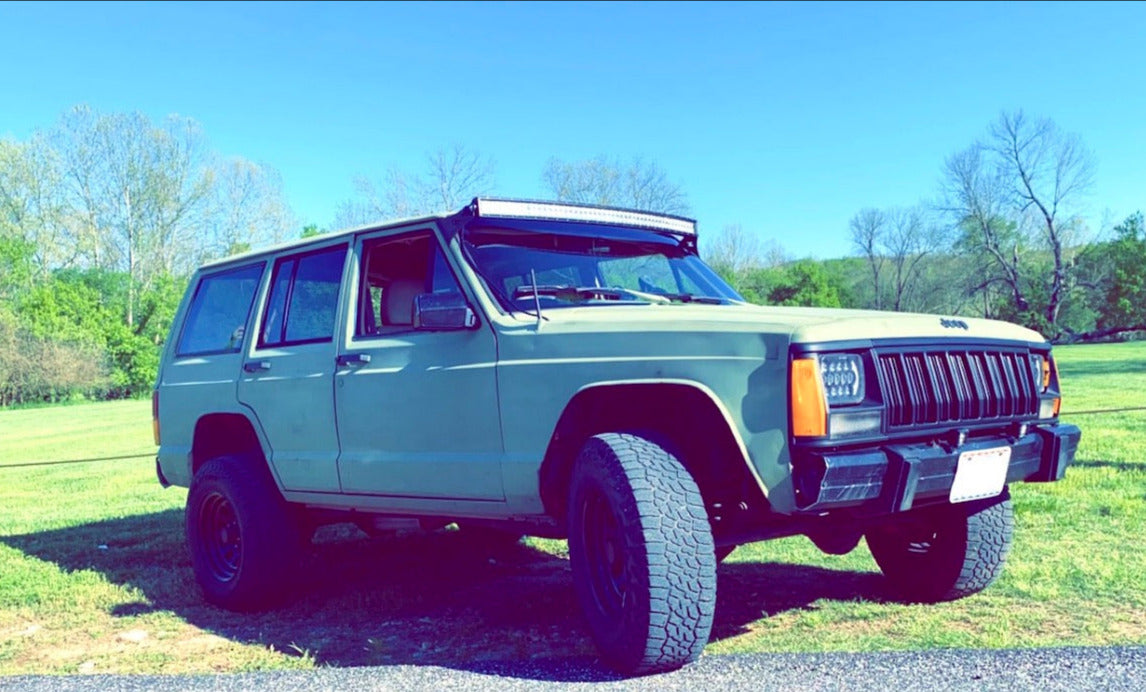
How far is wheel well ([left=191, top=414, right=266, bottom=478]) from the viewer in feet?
19.1

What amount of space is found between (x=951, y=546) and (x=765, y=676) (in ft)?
5.14

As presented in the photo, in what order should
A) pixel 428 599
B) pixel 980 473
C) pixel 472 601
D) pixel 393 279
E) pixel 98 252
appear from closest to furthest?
pixel 980 473 < pixel 393 279 < pixel 472 601 < pixel 428 599 < pixel 98 252

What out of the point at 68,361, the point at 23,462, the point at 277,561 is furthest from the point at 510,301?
the point at 68,361

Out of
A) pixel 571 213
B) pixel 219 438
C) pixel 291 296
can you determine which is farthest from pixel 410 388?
pixel 219 438

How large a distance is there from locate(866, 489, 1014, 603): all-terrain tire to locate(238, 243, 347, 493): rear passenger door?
2833mm

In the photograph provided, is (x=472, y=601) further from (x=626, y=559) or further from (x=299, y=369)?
(x=626, y=559)

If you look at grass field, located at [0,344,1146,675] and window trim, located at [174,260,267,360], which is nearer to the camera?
grass field, located at [0,344,1146,675]

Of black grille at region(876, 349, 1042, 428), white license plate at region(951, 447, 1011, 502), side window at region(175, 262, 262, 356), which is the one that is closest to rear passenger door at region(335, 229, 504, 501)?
side window at region(175, 262, 262, 356)

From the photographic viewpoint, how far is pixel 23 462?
1711cm

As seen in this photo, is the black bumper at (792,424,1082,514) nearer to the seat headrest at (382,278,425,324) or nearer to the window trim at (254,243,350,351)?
the seat headrest at (382,278,425,324)

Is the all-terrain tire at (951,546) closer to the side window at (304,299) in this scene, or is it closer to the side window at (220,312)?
the side window at (304,299)

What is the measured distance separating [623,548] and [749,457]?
0.58 m

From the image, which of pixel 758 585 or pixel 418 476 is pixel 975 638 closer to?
pixel 758 585

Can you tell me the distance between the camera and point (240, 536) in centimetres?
534
